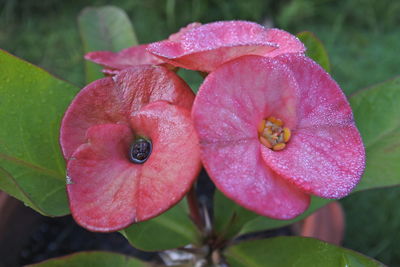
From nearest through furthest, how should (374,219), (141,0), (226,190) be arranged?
1. (226,190)
2. (374,219)
3. (141,0)

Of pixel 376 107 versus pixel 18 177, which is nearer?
pixel 18 177

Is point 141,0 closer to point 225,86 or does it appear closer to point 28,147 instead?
point 28,147

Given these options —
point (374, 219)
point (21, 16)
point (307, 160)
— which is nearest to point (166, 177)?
point (307, 160)

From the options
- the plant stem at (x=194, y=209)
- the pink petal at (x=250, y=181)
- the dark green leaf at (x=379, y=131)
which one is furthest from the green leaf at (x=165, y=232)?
the pink petal at (x=250, y=181)

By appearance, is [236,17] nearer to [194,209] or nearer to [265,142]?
[194,209]

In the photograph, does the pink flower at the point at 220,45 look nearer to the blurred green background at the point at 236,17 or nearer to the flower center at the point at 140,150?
the flower center at the point at 140,150

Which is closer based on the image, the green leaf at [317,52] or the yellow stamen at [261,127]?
the yellow stamen at [261,127]
